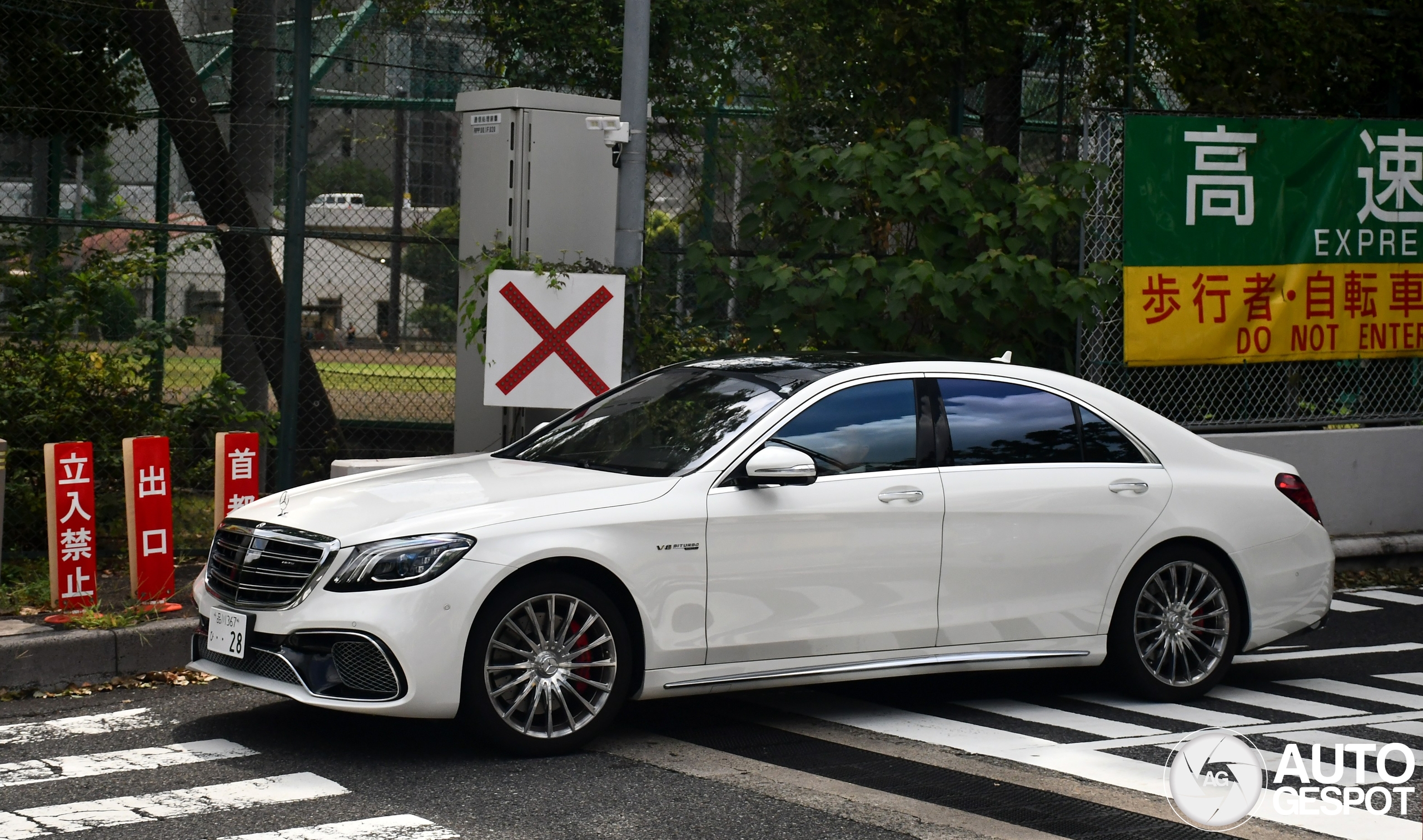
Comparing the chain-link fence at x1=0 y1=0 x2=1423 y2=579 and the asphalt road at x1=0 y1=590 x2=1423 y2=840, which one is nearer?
the asphalt road at x1=0 y1=590 x2=1423 y2=840

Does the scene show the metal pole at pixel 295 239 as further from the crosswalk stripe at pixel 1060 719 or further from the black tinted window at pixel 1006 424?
the crosswalk stripe at pixel 1060 719

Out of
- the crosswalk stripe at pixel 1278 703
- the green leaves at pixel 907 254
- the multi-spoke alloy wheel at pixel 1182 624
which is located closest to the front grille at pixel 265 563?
the multi-spoke alloy wheel at pixel 1182 624

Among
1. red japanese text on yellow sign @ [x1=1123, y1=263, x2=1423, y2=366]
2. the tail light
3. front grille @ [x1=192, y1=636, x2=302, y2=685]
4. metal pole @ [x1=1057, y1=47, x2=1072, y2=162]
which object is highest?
metal pole @ [x1=1057, y1=47, x2=1072, y2=162]

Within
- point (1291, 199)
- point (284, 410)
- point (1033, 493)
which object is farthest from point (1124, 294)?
point (284, 410)

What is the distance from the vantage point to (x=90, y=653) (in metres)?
7.56

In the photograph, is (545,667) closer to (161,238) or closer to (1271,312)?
(161,238)

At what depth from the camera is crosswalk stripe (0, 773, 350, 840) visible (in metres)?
5.29

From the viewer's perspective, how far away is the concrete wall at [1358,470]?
11656 mm

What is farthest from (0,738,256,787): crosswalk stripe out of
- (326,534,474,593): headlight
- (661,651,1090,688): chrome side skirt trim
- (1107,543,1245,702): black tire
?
(1107,543,1245,702): black tire

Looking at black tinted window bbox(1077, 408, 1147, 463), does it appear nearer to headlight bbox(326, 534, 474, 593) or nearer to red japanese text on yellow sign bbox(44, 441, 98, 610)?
headlight bbox(326, 534, 474, 593)

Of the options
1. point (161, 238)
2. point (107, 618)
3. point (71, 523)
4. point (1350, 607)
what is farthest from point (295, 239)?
point (1350, 607)

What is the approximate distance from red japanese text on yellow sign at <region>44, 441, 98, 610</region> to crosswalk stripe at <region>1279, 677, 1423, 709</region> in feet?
19.4

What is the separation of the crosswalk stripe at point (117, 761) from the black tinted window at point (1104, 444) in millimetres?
3826

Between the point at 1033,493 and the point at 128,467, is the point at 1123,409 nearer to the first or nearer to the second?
the point at 1033,493
